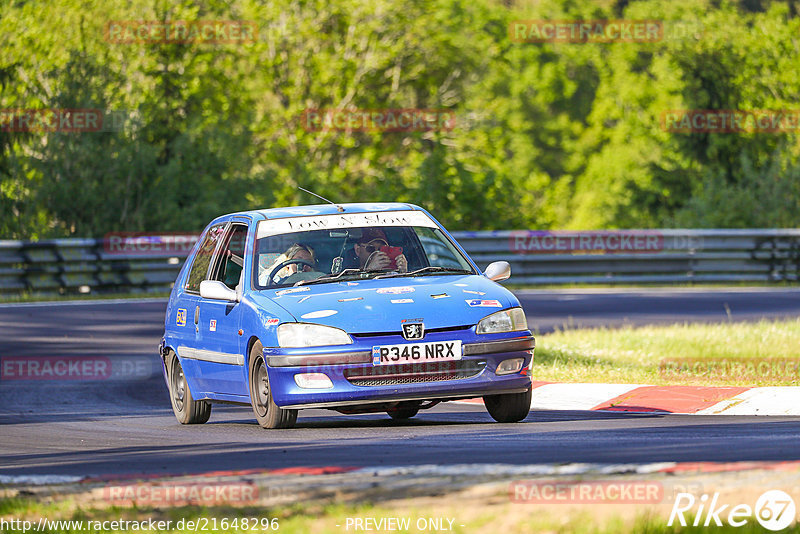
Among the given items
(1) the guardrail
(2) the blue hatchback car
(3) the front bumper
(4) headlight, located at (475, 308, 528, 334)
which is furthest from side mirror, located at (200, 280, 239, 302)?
(1) the guardrail

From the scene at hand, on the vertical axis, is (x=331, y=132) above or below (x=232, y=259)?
below

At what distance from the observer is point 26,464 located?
8.44 meters

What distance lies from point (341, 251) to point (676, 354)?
16.6 ft

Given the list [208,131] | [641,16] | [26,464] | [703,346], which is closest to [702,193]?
[208,131]

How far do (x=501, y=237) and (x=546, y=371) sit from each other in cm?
1275

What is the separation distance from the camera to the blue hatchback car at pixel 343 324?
9.26 metres

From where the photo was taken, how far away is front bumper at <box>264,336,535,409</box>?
30.3ft

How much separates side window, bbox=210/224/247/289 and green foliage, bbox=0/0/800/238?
1651 cm

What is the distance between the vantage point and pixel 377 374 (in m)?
9.24

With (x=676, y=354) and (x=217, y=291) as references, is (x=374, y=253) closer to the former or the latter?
(x=217, y=291)

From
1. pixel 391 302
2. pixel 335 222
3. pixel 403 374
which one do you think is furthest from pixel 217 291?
pixel 403 374

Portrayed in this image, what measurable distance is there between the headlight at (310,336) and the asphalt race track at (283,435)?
0.61m

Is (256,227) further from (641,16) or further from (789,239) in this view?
(641,16)

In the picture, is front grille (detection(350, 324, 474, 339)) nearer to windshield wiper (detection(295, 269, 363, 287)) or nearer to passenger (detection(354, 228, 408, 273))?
windshield wiper (detection(295, 269, 363, 287))
